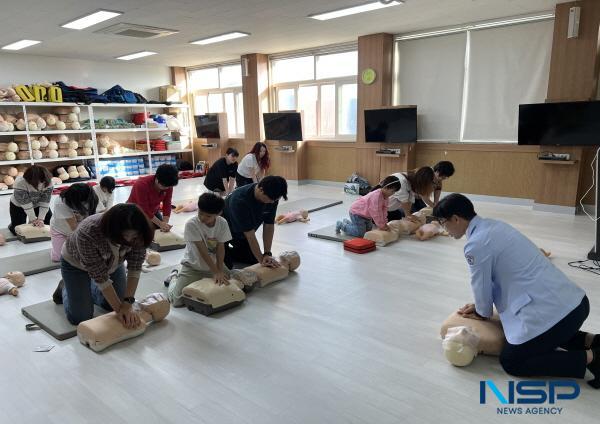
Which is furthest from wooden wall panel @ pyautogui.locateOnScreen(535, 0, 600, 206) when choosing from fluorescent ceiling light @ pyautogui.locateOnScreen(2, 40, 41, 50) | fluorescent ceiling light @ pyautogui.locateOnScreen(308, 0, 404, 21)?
fluorescent ceiling light @ pyautogui.locateOnScreen(2, 40, 41, 50)

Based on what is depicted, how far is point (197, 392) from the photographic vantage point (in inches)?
78.5

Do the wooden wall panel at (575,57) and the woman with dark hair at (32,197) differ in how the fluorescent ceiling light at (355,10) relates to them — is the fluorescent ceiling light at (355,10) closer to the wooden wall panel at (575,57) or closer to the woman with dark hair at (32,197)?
the wooden wall panel at (575,57)

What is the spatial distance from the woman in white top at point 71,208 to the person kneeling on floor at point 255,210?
1.00 meters

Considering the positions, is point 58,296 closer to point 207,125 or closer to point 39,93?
point 39,93

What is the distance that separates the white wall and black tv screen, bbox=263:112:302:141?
3543mm

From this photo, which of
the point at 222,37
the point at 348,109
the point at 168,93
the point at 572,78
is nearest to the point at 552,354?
the point at 572,78

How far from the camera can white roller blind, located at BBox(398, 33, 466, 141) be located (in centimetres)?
646

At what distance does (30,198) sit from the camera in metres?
4.62

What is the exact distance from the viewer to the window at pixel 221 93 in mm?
9672

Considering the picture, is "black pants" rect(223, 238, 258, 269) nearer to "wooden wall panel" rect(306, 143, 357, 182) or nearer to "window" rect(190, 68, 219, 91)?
"wooden wall panel" rect(306, 143, 357, 182)

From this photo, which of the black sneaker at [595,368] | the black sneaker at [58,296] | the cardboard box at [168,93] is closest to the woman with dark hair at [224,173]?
the black sneaker at [58,296]

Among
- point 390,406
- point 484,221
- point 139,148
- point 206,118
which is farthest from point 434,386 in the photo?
point 139,148

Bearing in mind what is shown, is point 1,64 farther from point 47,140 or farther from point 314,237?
point 314,237

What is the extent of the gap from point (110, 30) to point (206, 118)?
12.0 feet
